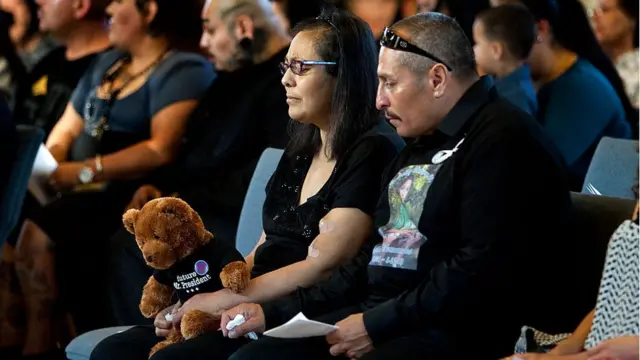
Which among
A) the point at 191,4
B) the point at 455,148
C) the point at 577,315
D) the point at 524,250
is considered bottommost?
the point at 577,315

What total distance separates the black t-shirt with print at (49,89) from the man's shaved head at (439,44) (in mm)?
2825

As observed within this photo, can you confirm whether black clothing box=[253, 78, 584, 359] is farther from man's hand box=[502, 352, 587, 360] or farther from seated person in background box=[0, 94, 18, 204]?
seated person in background box=[0, 94, 18, 204]

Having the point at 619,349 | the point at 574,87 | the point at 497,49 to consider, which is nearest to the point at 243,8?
the point at 497,49

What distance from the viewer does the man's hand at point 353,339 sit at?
102 inches

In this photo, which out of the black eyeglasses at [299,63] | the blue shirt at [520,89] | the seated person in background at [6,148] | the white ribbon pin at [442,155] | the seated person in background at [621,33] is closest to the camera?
the white ribbon pin at [442,155]

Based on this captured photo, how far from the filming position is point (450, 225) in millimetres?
2539

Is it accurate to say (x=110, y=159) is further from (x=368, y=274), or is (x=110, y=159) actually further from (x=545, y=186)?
(x=545, y=186)

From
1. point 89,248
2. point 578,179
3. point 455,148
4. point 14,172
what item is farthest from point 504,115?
point 89,248

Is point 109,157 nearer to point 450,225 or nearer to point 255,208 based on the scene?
point 255,208

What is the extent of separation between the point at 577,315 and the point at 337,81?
0.85 metres

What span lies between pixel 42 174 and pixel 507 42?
71.9 inches

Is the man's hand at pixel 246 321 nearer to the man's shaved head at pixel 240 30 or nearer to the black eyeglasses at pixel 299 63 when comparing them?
the black eyeglasses at pixel 299 63

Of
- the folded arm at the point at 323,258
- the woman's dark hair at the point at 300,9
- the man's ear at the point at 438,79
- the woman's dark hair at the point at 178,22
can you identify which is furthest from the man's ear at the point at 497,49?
the man's ear at the point at 438,79

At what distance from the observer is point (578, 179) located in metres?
4.06
